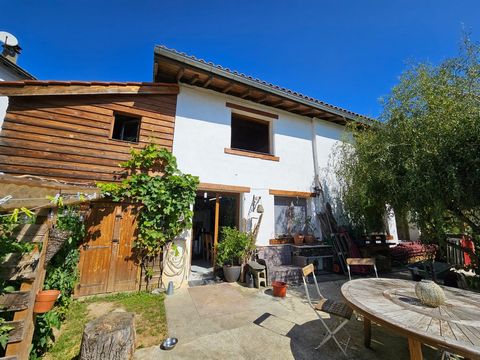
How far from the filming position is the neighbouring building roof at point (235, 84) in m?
5.46

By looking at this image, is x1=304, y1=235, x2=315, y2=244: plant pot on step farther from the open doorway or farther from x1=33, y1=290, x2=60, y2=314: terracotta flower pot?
x1=33, y1=290, x2=60, y2=314: terracotta flower pot

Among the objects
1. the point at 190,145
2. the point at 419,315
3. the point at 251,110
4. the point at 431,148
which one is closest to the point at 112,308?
the point at 190,145

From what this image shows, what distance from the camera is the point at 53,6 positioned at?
526 centimetres

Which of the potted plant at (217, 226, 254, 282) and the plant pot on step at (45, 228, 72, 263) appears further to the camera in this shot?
the potted plant at (217, 226, 254, 282)

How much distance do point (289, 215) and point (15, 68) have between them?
11.2 meters

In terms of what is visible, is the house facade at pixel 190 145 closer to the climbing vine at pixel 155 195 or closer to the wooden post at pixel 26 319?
the climbing vine at pixel 155 195

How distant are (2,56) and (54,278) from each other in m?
8.64

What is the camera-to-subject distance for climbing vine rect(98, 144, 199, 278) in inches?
196

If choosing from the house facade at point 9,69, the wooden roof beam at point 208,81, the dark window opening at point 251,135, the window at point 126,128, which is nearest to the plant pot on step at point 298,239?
the dark window opening at point 251,135

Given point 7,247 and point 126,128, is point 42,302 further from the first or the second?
point 126,128

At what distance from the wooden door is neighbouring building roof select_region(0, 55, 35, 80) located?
23.4 ft

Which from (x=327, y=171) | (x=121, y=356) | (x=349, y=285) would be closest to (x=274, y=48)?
(x=327, y=171)

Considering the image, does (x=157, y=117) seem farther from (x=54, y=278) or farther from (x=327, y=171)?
(x=327, y=171)

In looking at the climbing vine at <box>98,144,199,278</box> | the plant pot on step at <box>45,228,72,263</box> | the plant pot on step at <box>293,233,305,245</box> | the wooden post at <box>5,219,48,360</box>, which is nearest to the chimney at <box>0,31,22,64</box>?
the climbing vine at <box>98,144,199,278</box>
